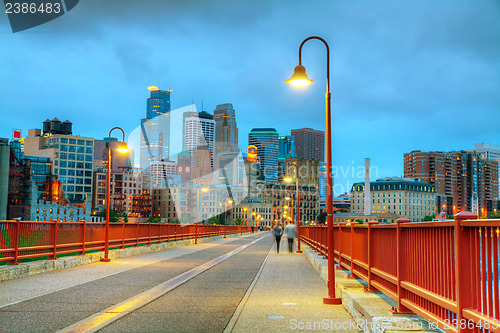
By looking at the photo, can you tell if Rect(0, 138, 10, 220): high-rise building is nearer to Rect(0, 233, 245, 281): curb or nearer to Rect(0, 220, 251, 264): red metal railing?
Rect(0, 220, 251, 264): red metal railing

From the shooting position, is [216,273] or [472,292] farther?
[216,273]

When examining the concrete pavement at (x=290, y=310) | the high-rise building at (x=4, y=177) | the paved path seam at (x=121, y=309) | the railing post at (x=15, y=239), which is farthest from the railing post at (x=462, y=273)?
the high-rise building at (x=4, y=177)

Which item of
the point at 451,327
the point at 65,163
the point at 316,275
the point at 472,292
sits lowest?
the point at 316,275

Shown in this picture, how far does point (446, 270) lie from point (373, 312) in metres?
2.26

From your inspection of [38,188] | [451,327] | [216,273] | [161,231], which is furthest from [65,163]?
[451,327]

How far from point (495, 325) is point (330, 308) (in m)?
6.59

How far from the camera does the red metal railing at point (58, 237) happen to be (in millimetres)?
15477

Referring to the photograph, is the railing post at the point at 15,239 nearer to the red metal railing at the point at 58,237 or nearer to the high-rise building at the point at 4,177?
the red metal railing at the point at 58,237

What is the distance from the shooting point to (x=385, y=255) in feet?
28.5

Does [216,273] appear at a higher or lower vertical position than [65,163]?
lower

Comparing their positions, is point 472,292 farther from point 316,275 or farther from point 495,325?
point 316,275

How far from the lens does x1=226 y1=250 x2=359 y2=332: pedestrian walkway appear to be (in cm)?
854

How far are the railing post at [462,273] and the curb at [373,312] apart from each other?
1.13 meters

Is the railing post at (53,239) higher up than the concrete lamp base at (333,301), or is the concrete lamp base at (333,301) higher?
Result: the railing post at (53,239)
